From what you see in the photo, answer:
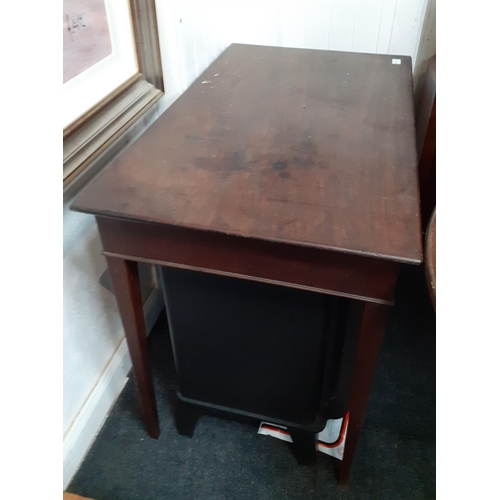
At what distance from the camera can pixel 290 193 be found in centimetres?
66

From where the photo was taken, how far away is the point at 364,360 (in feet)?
2.43

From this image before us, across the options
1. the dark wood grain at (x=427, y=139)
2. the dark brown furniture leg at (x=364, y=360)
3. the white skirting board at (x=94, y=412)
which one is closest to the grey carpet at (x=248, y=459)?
the white skirting board at (x=94, y=412)

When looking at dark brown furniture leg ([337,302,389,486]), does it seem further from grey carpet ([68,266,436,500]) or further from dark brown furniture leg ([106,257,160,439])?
dark brown furniture leg ([106,257,160,439])

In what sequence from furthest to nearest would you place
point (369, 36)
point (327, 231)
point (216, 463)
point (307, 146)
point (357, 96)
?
point (369, 36) → point (216, 463) → point (357, 96) → point (307, 146) → point (327, 231)

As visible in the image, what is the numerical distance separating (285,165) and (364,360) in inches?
14.1

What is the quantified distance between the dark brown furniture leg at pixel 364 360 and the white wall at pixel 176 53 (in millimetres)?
576

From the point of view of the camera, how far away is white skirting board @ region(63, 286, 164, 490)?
3.28 ft

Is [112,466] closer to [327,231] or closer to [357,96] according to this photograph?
[327,231]

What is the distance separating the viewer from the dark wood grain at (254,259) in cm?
61

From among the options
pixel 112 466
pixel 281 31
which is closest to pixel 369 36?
pixel 281 31

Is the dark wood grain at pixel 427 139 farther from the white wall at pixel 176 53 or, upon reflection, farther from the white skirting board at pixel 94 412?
the white skirting board at pixel 94 412
